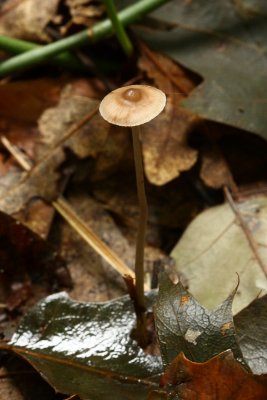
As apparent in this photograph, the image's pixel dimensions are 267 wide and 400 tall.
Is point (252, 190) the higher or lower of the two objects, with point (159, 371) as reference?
lower

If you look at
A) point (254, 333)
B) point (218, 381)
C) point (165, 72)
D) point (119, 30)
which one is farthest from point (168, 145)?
point (218, 381)

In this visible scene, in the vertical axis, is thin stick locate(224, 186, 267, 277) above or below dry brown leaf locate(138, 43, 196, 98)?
below

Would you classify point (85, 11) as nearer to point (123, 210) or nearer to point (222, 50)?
point (222, 50)

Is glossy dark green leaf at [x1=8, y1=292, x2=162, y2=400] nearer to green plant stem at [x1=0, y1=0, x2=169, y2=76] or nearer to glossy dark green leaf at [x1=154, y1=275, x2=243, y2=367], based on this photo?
glossy dark green leaf at [x1=154, y1=275, x2=243, y2=367]

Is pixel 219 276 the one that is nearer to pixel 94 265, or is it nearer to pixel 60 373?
pixel 94 265

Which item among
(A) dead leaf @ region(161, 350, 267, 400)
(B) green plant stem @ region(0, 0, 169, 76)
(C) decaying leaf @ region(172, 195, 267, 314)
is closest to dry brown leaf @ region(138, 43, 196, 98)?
(B) green plant stem @ region(0, 0, 169, 76)

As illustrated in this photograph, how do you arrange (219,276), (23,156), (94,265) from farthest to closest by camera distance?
(23,156)
(94,265)
(219,276)

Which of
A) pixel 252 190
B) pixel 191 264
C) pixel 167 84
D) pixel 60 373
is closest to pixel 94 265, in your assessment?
pixel 191 264

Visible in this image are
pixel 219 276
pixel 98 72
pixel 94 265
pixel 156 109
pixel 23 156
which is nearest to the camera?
pixel 156 109
